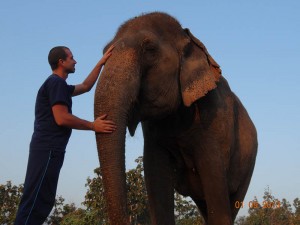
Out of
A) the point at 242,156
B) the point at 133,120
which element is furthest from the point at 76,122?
the point at 242,156

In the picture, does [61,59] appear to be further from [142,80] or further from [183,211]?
[183,211]

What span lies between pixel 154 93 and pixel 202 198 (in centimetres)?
225

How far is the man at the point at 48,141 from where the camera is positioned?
4.73 meters

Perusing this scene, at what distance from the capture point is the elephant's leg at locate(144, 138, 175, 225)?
22.8 feet

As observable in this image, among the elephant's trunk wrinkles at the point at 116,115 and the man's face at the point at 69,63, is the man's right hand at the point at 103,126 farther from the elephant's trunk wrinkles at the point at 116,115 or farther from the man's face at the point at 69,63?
the man's face at the point at 69,63

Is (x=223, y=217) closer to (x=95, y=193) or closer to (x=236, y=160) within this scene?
(x=236, y=160)

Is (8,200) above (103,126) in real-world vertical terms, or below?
above

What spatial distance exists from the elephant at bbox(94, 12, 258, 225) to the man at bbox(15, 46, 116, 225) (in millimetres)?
273

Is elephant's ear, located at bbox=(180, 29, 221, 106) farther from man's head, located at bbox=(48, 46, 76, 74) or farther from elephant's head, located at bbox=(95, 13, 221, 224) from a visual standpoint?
man's head, located at bbox=(48, 46, 76, 74)

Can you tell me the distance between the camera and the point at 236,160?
7652 millimetres

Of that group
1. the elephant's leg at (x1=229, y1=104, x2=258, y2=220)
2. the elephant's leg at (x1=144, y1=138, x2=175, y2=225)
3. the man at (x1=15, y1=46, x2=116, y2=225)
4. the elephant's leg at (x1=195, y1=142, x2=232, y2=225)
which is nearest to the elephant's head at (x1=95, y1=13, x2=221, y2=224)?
the man at (x1=15, y1=46, x2=116, y2=225)

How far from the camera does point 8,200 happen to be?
43406 mm

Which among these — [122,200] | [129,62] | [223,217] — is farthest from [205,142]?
[122,200]

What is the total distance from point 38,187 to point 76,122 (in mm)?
668
